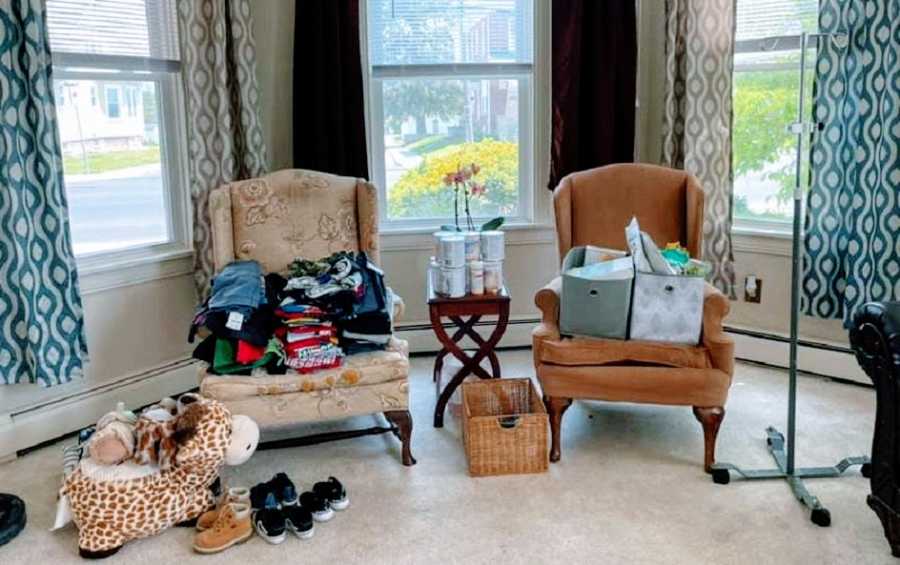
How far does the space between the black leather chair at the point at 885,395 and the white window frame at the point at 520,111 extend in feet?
7.11

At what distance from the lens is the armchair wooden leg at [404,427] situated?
9.36ft

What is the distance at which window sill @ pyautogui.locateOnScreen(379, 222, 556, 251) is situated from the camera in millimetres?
4074

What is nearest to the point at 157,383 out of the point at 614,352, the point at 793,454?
the point at 614,352

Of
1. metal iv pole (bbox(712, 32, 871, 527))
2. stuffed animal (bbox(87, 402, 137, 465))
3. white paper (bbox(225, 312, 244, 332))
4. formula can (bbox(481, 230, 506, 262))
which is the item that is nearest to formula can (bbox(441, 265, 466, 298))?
formula can (bbox(481, 230, 506, 262))

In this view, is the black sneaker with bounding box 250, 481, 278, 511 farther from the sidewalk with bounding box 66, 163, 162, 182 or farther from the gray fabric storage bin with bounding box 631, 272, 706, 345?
the sidewalk with bounding box 66, 163, 162, 182

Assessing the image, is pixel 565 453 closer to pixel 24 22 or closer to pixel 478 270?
pixel 478 270

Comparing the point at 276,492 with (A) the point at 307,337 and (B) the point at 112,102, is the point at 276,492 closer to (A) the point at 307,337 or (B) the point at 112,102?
(A) the point at 307,337

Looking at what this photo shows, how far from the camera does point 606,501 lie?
2.61 metres

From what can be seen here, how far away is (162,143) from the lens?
3625 millimetres

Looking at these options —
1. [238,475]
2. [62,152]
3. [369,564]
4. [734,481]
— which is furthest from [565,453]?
[62,152]

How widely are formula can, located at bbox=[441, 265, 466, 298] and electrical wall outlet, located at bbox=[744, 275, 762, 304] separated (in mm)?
1661

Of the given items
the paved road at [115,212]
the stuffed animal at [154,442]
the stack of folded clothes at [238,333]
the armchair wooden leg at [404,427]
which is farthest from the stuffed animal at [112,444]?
the paved road at [115,212]

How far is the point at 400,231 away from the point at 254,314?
1388mm

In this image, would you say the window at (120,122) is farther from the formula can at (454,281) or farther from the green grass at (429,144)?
the formula can at (454,281)
